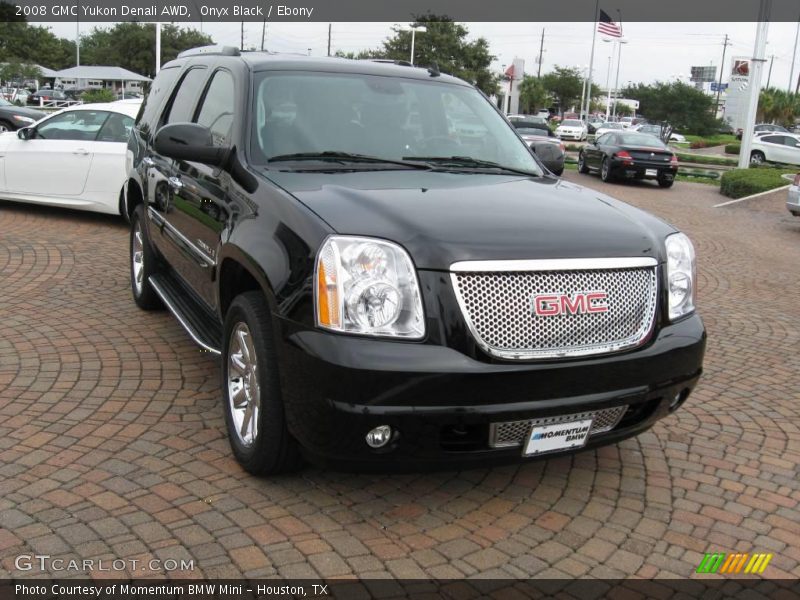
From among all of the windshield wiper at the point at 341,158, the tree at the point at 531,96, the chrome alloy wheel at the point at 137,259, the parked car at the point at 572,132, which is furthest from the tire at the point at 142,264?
the tree at the point at 531,96

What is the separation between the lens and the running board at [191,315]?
4.34m

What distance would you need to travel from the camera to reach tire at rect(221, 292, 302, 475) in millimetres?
3369

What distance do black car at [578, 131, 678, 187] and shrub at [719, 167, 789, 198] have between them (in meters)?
1.55

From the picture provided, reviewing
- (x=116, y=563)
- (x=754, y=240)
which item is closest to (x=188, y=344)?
(x=116, y=563)

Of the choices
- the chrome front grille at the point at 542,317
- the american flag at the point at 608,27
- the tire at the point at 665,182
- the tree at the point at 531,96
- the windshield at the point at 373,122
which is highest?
the american flag at the point at 608,27

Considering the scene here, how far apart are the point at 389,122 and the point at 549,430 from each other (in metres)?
2.11

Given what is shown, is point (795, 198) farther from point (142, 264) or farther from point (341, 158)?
point (341, 158)

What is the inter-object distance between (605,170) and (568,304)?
68.0 ft

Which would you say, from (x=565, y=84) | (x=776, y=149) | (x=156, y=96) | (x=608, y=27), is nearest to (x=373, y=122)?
(x=156, y=96)

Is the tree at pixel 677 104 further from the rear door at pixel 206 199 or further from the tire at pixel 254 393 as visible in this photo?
the tire at pixel 254 393

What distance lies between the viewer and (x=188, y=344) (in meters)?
5.69

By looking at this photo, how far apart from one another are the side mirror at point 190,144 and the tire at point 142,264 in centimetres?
201

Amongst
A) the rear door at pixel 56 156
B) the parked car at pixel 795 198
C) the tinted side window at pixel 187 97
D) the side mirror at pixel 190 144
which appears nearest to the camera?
the side mirror at pixel 190 144
